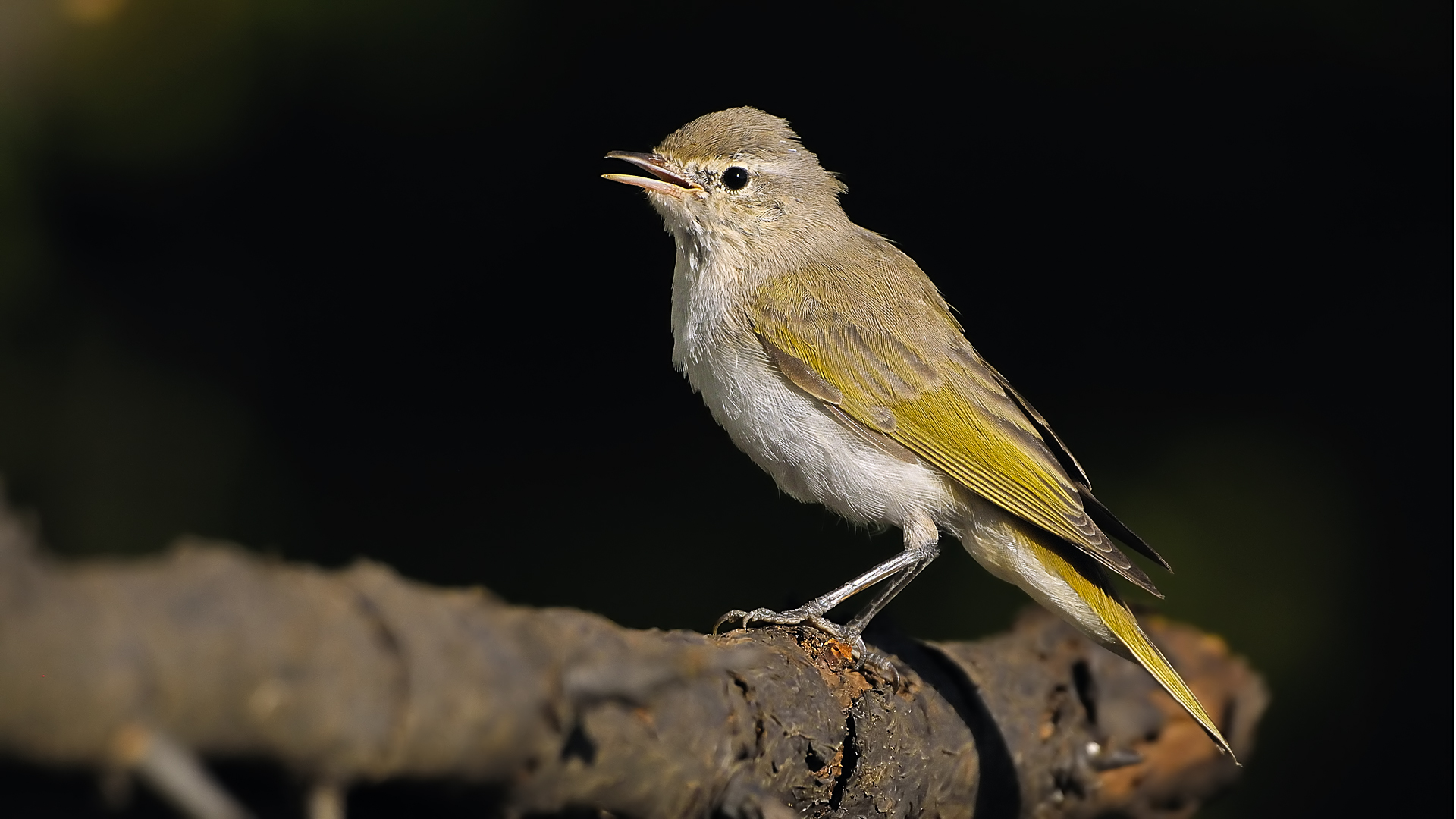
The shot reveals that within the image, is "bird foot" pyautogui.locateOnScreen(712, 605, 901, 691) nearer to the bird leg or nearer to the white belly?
the bird leg

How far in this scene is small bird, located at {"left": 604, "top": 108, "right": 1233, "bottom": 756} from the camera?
275cm

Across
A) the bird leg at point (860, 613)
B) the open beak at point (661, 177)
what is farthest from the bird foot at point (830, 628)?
the open beak at point (661, 177)

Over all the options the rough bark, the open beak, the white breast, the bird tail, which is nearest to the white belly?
the white breast

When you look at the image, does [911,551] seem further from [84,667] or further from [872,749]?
[84,667]

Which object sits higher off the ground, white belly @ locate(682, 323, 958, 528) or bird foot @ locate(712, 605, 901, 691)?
white belly @ locate(682, 323, 958, 528)

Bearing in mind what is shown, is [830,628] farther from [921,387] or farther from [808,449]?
[921,387]

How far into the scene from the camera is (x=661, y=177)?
3.24 metres

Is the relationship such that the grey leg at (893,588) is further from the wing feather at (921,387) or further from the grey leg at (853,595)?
the wing feather at (921,387)

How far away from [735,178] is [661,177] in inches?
8.0

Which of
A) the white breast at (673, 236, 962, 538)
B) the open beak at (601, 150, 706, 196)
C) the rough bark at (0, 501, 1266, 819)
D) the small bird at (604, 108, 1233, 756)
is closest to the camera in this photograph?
the rough bark at (0, 501, 1266, 819)

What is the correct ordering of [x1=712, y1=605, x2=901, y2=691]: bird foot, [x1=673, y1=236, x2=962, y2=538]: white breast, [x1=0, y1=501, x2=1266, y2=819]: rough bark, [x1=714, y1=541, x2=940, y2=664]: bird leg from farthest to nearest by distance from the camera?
[x1=673, y1=236, x2=962, y2=538]: white breast, [x1=714, y1=541, x2=940, y2=664]: bird leg, [x1=712, y1=605, x2=901, y2=691]: bird foot, [x1=0, y1=501, x2=1266, y2=819]: rough bark

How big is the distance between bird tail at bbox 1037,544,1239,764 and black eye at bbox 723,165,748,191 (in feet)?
4.16

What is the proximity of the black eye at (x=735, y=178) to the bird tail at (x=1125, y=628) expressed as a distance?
4.16 ft

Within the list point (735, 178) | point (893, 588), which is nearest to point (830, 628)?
point (893, 588)
